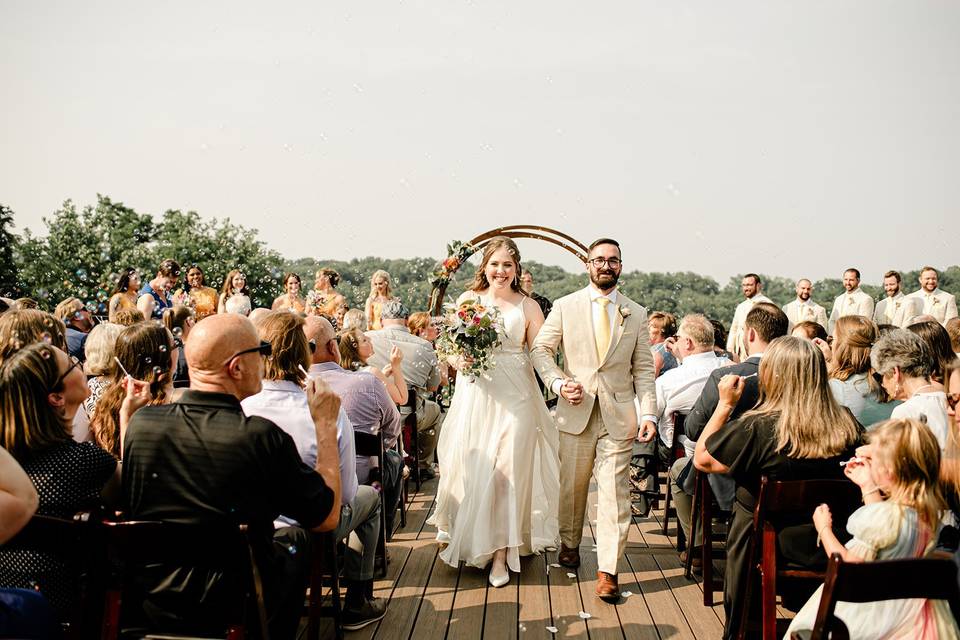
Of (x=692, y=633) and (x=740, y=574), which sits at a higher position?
(x=740, y=574)

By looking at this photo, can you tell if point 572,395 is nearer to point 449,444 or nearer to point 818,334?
point 449,444

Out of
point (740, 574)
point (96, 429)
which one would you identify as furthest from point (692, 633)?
point (96, 429)

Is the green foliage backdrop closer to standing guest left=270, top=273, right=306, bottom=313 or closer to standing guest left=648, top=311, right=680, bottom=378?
standing guest left=270, top=273, right=306, bottom=313

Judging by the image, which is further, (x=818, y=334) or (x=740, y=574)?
(x=818, y=334)

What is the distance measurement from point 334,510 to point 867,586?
196cm

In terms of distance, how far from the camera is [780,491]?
3.30 meters

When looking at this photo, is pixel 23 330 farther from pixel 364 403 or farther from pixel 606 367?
pixel 606 367

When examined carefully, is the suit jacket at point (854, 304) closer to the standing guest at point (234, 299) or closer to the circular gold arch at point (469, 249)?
the circular gold arch at point (469, 249)

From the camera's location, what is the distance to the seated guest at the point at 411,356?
695 centimetres

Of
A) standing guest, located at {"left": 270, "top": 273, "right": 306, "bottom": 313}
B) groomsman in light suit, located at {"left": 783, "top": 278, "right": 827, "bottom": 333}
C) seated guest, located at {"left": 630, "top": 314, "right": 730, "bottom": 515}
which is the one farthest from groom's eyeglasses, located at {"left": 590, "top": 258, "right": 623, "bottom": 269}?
groomsman in light suit, located at {"left": 783, "top": 278, "right": 827, "bottom": 333}

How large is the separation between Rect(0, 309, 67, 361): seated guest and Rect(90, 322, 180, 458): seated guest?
0.91 meters

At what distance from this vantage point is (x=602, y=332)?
5.08 metres

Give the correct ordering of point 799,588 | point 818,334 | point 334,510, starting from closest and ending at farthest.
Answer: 1. point 334,510
2. point 799,588
3. point 818,334

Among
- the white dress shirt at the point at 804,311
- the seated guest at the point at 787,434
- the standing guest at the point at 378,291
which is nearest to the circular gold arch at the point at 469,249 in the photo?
the standing guest at the point at 378,291
